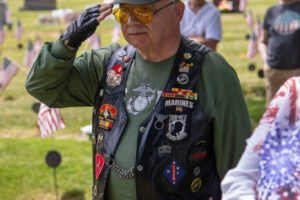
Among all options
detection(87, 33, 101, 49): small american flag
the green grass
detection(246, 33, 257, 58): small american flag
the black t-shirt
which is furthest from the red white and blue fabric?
detection(246, 33, 257, 58): small american flag

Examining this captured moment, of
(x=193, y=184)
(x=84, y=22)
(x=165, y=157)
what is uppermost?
(x=84, y=22)

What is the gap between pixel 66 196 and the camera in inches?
216

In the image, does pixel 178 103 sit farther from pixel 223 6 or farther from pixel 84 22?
pixel 223 6

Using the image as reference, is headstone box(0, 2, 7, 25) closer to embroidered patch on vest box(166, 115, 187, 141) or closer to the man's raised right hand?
the man's raised right hand

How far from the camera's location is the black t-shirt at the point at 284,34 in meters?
6.68

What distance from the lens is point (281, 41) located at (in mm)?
6844

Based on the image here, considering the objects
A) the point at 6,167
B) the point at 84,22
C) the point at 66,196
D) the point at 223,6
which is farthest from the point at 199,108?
the point at 223,6

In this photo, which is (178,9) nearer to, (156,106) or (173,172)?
(156,106)

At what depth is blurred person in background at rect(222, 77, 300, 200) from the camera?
1730 mm

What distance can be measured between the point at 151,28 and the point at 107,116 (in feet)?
1.74

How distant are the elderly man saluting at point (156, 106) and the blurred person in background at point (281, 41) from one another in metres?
4.27

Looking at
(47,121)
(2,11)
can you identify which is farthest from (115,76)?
(2,11)

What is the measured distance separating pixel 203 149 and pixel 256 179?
77 cm

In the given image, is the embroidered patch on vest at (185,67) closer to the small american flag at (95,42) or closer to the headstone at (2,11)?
the small american flag at (95,42)
